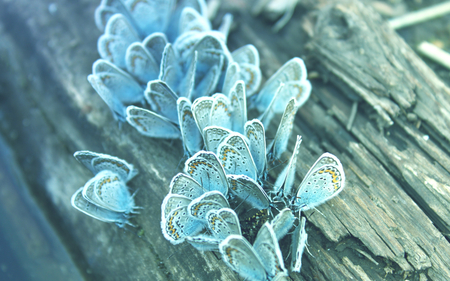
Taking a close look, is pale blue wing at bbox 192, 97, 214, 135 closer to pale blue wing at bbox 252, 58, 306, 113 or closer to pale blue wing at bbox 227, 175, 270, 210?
pale blue wing at bbox 227, 175, 270, 210

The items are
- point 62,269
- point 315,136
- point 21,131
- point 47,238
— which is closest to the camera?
point 315,136

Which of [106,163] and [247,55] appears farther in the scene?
[247,55]

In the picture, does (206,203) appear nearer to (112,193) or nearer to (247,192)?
(247,192)

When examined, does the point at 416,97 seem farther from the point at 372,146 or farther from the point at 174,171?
the point at 174,171

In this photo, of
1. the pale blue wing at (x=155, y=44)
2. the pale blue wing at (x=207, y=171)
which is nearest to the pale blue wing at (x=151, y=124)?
the pale blue wing at (x=207, y=171)

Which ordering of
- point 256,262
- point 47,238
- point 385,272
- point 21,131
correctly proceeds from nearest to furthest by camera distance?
point 256,262, point 385,272, point 47,238, point 21,131

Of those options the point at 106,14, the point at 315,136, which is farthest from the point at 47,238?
the point at 315,136

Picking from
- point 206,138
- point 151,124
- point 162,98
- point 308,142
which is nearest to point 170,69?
point 162,98
